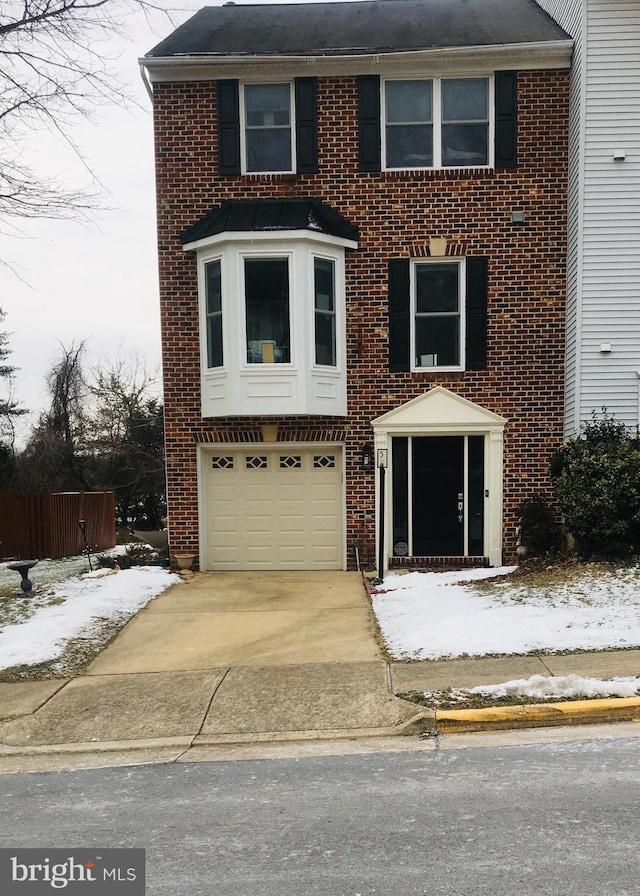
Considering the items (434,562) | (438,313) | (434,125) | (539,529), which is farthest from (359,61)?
(434,562)

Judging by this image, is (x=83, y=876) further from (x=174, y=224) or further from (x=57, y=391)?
(x=57, y=391)

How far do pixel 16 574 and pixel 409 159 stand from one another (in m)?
10.3

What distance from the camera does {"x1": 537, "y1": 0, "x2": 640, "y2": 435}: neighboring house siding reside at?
1062 centimetres

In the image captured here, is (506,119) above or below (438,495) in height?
above

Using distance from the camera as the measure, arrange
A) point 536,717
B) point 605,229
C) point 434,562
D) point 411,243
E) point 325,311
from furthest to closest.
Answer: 1. point 434,562
2. point 411,243
3. point 325,311
4. point 605,229
5. point 536,717

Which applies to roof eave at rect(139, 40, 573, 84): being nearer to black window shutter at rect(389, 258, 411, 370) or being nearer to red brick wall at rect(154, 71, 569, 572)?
red brick wall at rect(154, 71, 569, 572)

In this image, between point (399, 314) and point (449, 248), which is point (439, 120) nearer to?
point (449, 248)

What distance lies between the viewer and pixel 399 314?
11.6 m

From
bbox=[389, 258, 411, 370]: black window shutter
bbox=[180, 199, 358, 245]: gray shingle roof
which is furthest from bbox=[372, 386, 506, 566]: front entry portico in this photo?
bbox=[180, 199, 358, 245]: gray shingle roof

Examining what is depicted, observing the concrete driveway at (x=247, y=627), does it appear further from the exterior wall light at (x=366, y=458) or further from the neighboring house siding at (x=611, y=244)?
the neighboring house siding at (x=611, y=244)

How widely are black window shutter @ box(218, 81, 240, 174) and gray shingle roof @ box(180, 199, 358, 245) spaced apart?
0.83m

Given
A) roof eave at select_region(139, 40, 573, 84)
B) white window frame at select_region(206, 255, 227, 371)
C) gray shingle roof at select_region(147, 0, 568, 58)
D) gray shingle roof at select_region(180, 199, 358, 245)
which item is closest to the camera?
gray shingle roof at select_region(180, 199, 358, 245)

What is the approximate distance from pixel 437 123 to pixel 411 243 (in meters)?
2.07

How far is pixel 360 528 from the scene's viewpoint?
464 inches
